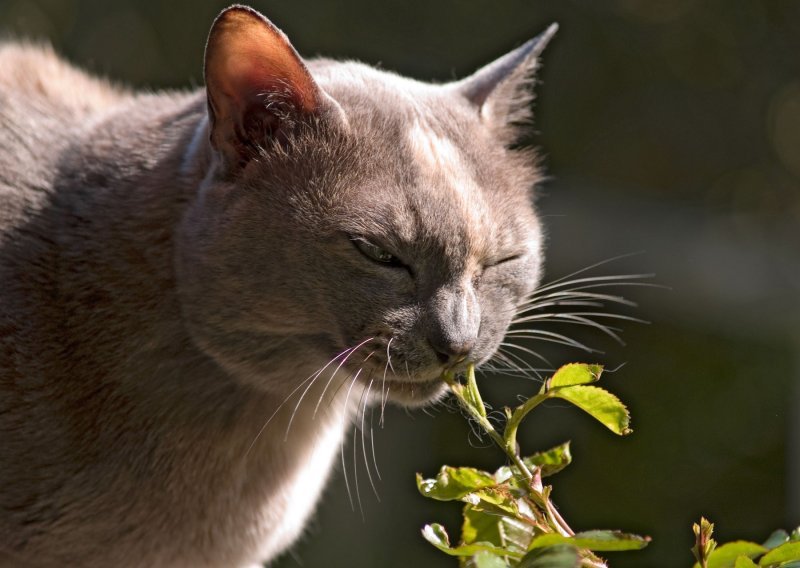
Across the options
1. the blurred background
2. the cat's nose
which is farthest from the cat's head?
the blurred background

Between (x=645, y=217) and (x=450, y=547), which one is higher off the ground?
(x=450, y=547)

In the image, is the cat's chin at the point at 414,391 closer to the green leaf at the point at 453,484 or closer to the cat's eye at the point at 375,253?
the cat's eye at the point at 375,253

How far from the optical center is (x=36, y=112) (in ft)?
4.70

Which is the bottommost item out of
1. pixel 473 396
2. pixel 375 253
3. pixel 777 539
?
pixel 777 539

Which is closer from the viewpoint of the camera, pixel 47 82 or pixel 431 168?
pixel 431 168

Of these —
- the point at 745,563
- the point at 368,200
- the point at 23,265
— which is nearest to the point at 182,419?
the point at 23,265

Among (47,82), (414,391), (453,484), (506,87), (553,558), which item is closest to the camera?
(553,558)

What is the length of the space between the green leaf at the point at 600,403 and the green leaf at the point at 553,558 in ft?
0.47

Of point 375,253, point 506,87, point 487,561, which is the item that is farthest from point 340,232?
point 487,561

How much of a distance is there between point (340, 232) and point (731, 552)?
0.56 m

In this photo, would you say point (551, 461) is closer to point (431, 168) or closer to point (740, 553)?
point (740, 553)

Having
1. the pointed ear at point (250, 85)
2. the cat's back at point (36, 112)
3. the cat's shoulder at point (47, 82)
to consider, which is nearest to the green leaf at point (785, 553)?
the pointed ear at point (250, 85)

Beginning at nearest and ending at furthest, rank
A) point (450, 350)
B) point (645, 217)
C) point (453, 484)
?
point (453, 484)
point (450, 350)
point (645, 217)

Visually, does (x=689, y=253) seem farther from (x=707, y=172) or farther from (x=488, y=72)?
(x=488, y=72)
